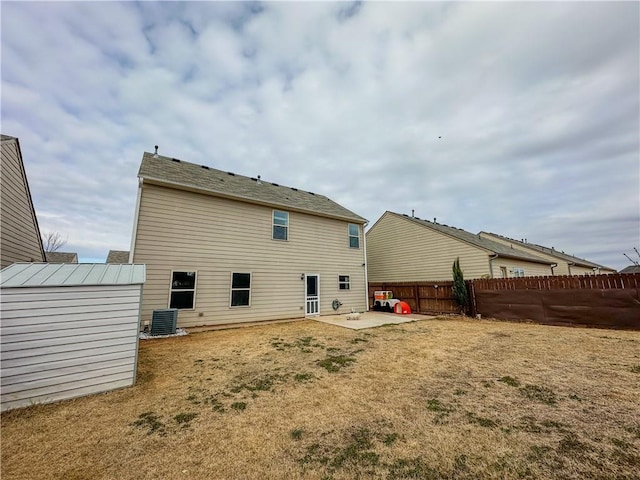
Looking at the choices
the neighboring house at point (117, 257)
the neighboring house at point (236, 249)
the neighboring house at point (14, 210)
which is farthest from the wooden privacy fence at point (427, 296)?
the neighboring house at point (117, 257)

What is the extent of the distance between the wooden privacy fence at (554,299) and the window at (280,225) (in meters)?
8.07

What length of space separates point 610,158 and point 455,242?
11.7 meters

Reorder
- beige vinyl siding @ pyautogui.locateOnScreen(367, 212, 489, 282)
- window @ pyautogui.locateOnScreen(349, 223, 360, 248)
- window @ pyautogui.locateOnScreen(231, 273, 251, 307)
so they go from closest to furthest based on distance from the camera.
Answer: window @ pyautogui.locateOnScreen(231, 273, 251, 307) < window @ pyautogui.locateOnScreen(349, 223, 360, 248) < beige vinyl siding @ pyautogui.locateOnScreen(367, 212, 489, 282)

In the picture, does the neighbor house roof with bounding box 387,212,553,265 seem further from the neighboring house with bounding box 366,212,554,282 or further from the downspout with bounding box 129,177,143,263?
the downspout with bounding box 129,177,143,263

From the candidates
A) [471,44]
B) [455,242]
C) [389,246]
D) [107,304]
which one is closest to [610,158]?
[455,242]

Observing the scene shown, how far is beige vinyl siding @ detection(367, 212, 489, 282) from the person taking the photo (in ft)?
48.0

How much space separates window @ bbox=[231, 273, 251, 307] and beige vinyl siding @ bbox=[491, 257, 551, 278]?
13.2m

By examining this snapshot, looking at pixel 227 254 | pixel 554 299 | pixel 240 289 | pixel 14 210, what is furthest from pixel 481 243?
pixel 14 210

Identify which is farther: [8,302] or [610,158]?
[610,158]

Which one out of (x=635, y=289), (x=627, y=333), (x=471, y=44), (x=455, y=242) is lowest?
(x=627, y=333)

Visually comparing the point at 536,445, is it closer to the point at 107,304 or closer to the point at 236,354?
the point at 236,354

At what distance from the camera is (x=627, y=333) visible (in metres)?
7.65

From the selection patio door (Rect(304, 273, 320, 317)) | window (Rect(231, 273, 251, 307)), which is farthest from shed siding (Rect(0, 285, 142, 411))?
patio door (Rect(304, 273, 320, 317))

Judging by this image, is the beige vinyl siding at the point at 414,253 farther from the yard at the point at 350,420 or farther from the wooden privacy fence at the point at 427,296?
the yard at the point at 350,420
